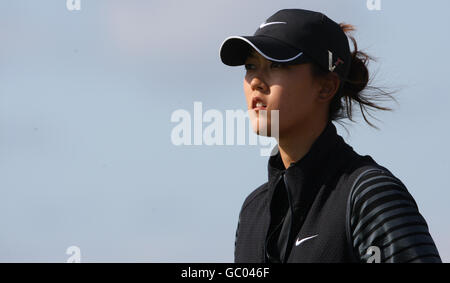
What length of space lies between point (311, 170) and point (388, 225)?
816mm

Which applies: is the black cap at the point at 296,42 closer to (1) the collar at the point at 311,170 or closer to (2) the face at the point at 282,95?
(2) the face at the point at 282,95

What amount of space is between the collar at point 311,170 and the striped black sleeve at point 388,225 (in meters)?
0.48

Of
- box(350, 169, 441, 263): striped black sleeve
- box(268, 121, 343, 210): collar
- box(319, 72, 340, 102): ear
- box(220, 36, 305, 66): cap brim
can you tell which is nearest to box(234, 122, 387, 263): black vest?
box(268, 121, 343, 210): collar

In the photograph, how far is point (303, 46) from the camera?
201 inches

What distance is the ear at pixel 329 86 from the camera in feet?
17.0

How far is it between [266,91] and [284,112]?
19 centimetres

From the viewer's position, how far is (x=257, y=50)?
498 cm

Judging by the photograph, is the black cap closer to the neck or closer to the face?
the face

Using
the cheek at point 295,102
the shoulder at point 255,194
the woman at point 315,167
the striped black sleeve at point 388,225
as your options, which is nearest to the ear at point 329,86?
the woman at point 315,167

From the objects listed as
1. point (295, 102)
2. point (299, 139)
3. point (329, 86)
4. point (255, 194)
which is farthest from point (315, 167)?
point (255, 194)

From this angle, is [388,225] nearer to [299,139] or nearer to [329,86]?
[299,139]
